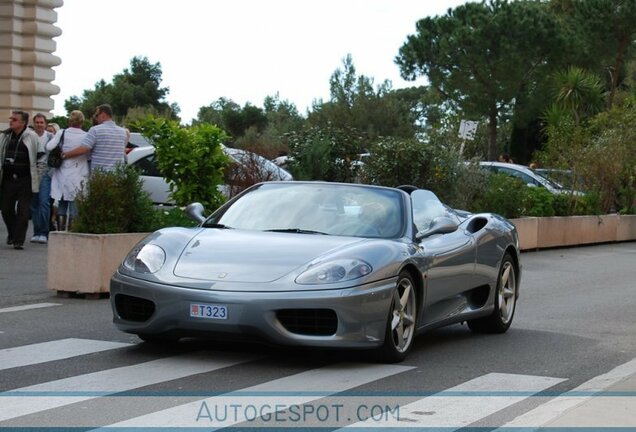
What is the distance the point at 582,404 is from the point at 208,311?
246cm

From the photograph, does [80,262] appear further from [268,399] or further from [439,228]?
[268,399]

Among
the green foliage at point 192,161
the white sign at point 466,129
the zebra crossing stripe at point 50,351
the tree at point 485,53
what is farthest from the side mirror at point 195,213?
the tree at point 485,53

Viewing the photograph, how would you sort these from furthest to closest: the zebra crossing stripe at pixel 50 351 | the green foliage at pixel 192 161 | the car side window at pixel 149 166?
1. the car side window at pixel 149 166
2. the green foliage at pixel 192 161
3. the zebra crossing stripe at pixel 50 351

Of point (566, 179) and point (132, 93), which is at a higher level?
point (132, 93)

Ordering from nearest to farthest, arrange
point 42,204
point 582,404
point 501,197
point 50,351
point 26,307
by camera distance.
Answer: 1. point 582,404
2. point 50,351
3. point 26,307
4. point 42,204
5. point 501,197

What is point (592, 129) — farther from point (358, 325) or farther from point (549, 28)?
point (358, 325)

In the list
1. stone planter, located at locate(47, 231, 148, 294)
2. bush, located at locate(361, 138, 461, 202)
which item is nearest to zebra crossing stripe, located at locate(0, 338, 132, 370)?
stone planter, located at locate(47, 231, 148, 294)

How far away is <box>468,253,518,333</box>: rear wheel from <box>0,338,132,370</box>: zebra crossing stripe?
10.3 ft

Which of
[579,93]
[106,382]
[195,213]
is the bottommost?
[106,382]

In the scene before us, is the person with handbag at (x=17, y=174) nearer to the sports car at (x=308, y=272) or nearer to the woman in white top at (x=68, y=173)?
the woman in white top at (x=68, y=173)

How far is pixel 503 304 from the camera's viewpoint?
35.6 feet

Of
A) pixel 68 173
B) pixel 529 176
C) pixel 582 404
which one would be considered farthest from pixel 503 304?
pixel 529 176

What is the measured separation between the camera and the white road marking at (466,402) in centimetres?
667

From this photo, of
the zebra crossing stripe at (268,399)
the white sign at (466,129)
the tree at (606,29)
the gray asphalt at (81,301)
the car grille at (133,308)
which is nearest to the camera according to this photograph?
the zebra crossing stripe at (268,399)
